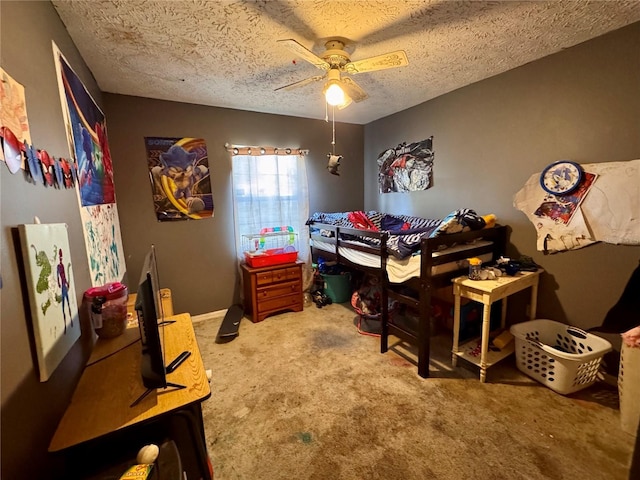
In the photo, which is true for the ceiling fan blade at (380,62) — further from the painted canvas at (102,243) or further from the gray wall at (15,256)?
the painted canvas at (102,243)

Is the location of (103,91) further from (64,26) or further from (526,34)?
(526,34)

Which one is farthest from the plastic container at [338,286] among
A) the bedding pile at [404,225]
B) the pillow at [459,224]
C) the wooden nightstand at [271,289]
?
the pillow at [459,224]

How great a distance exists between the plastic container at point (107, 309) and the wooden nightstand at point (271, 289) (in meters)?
1.54

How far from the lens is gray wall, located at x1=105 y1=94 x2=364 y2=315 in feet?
8.86

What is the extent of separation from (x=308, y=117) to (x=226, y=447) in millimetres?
3394

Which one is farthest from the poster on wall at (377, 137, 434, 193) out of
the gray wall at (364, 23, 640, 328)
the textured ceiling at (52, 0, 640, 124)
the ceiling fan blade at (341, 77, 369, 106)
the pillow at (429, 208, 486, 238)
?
the ceiling fan blade at (341, 77, 369, 106)

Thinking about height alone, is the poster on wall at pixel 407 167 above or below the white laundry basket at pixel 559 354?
above

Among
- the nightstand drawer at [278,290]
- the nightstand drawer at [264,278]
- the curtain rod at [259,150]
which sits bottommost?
the nightstand drawer at [278,290]

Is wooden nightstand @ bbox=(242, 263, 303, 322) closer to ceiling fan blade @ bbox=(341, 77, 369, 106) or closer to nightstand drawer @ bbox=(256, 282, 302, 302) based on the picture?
nightstand drawer @ bbox=(256, 282, 302, 302)

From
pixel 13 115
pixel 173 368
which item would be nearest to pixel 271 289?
pixel 173 368

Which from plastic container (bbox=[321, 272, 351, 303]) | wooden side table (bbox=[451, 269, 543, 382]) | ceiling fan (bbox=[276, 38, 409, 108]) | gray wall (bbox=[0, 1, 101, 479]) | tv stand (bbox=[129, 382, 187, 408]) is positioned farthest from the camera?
plastic container (bbox=[321, 272, 351, 303])

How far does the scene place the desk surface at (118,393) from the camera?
2.83ft

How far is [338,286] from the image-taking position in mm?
3508

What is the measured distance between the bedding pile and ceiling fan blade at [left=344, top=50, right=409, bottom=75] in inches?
43.7
